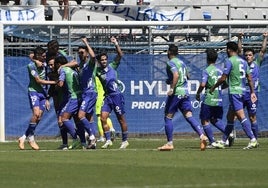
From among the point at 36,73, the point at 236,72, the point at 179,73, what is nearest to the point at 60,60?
the point at 36,73

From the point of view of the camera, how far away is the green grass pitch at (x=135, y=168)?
46.6 feet

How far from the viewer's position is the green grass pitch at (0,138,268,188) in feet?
46.6

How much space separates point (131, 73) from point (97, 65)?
5.83 m

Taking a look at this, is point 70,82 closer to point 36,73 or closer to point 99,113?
point 36,73

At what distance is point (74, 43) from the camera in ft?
99.3

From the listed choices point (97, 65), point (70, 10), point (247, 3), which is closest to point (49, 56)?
point (97, 65)

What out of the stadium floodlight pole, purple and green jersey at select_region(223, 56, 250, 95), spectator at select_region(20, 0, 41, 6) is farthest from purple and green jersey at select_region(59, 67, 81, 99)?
spectator at select_region(20, 0, 41, 6)

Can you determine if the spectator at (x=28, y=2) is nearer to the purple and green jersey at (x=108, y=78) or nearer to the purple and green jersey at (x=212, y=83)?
the purple and green jersey at (x=108, y=78)

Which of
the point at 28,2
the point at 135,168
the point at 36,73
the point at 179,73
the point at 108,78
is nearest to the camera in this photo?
the point at 135,168

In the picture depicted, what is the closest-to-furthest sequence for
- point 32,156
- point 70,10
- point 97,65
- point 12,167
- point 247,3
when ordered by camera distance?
point 12,167 → point 32,156 → point 97,65 → point 70,10 → point 247,3

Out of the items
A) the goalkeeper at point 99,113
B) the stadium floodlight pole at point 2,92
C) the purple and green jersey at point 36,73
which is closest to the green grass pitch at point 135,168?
the purple and green jersey at point 36,73

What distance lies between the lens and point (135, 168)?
16625 millimetres

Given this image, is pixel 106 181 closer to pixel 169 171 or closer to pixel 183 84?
pixel 169 171

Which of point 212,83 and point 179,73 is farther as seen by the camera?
point 212,83
